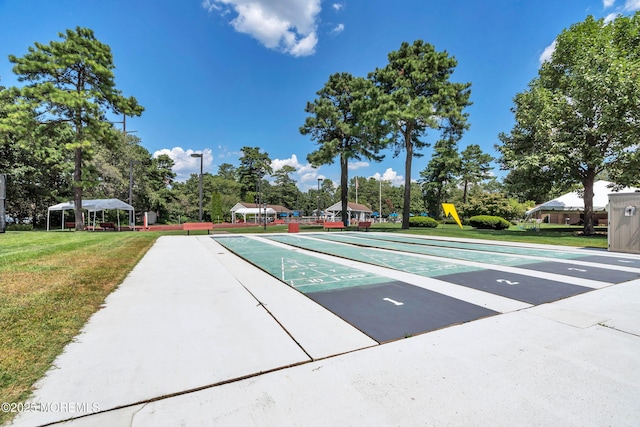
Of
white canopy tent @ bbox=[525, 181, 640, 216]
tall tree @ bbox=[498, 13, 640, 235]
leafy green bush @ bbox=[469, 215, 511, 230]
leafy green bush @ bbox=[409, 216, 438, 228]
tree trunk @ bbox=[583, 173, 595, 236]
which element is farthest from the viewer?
leafy green bush @ bbox=[409, 216, 438, 228]

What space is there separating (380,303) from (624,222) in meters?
11.4

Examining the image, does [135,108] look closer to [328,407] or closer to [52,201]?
[52,201]

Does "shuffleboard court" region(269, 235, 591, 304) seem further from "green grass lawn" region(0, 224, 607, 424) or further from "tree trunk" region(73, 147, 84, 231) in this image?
"tree trunk" region(73, 147, 84, 231)

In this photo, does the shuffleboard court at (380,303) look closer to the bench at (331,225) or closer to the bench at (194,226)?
the bench at (194,226)

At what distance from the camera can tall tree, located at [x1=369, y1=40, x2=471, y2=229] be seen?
66.9 feet

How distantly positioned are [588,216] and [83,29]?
104 ft

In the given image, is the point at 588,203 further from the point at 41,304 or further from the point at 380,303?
the point at 41,304

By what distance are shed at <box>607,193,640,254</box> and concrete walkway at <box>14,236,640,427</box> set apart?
8.52 metres

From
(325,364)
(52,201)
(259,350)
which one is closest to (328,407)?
(325,364)

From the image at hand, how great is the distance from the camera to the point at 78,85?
17.8m

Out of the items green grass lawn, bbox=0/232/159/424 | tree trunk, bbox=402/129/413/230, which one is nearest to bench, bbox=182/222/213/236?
green grass lawn, bbox=0/232/159/424

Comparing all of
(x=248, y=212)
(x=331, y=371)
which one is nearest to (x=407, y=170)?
(x=331, y=371)

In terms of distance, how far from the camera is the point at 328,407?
6.57ft

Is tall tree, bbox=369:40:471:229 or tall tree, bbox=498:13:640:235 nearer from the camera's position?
tall tree, bbox=498:13:640:235
